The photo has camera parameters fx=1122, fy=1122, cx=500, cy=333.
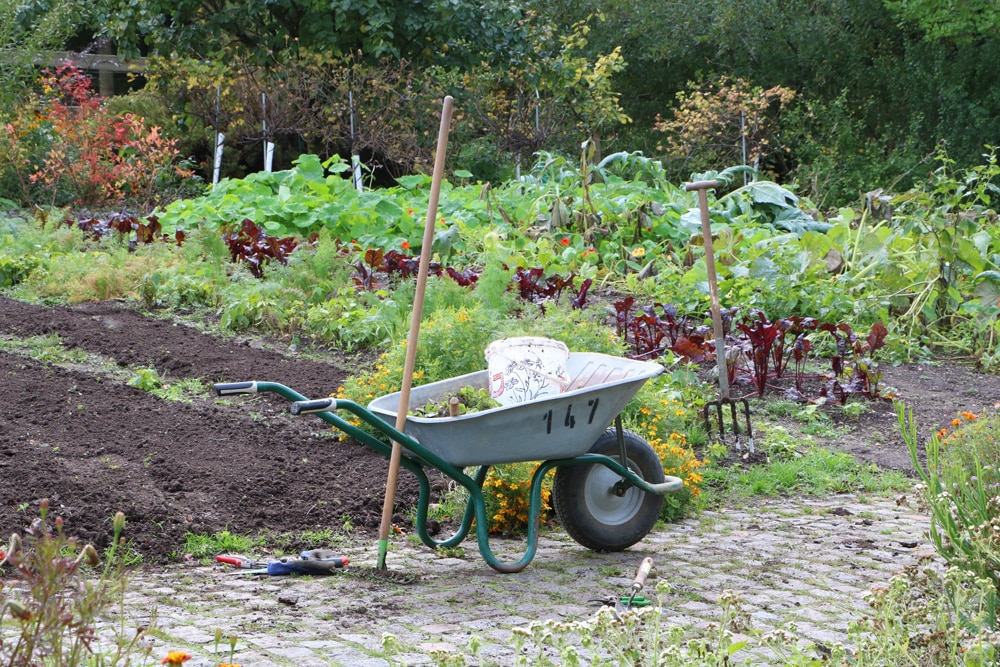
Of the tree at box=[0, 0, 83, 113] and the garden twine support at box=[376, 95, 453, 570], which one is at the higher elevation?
the tree at box=[0, 0, 83, 113]

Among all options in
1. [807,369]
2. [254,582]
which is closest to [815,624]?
[254,582]

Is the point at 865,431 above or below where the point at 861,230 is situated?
below

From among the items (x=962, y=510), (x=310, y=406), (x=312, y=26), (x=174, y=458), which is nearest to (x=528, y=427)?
(x=310, y=406)

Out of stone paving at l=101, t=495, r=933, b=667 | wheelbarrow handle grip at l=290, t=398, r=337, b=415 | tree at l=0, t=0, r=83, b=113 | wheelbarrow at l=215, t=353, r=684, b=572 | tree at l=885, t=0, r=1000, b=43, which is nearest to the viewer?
stone paving at l=101, t=495, r=933, b=667

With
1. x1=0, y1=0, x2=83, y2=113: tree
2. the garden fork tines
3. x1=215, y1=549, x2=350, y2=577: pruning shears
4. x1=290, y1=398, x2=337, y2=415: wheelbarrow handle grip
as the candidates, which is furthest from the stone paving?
x1=0, y1=0, x2=83, y2=113: tree

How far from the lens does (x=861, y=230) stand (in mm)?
7652

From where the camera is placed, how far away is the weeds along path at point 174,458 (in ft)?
11.9

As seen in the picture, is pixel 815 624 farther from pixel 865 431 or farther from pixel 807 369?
pixel 807 369

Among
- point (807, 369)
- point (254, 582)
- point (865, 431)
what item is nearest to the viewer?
point (254, 582)

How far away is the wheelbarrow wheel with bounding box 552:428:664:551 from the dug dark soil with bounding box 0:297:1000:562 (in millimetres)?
707

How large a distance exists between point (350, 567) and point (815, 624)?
4.45 feet

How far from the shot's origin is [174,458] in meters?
4.26

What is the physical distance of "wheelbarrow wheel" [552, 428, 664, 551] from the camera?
11.9 feet

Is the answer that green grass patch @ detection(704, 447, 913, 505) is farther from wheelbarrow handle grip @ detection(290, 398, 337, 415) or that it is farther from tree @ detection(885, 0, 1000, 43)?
tree @ detection(885, 0, 1000, 43)
